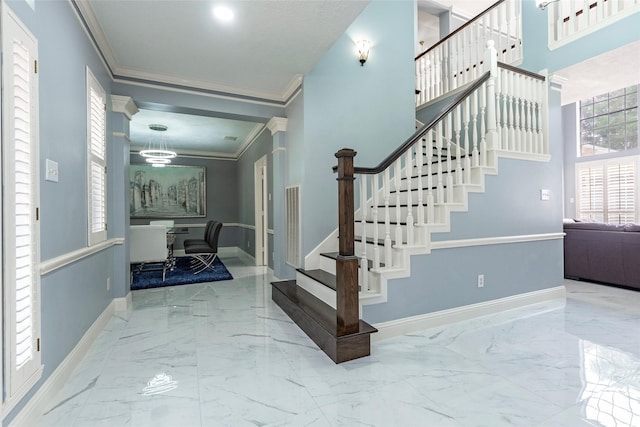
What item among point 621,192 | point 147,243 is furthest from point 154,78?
point 621,192

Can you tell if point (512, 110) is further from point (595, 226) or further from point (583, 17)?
point (595, 226)

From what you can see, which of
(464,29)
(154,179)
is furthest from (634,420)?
(154,179)

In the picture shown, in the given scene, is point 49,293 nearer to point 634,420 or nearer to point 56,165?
point 56,165

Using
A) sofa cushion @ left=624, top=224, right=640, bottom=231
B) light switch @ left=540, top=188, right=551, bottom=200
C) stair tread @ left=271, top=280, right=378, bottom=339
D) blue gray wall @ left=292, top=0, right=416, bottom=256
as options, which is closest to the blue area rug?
stair tread @ left=271, top=280, right=378, bottom=339

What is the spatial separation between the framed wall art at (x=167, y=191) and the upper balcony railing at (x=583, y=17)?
7.48 m

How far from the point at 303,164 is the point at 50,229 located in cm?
243

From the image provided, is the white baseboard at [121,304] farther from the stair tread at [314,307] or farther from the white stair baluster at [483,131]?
the white stair baluster at [483,131]

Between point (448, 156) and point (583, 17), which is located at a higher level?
point (583, 17)

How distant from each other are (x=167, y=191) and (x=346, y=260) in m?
6.83

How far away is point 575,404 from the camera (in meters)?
1.70

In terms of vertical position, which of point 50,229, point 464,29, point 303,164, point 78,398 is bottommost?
point 78,398

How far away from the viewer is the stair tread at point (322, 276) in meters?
2.92

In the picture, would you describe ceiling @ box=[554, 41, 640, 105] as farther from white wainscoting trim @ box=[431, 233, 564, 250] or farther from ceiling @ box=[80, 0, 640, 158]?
white wainscoting trim @ box=[431, 233, 564, 250]

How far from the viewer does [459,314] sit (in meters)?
3.01
